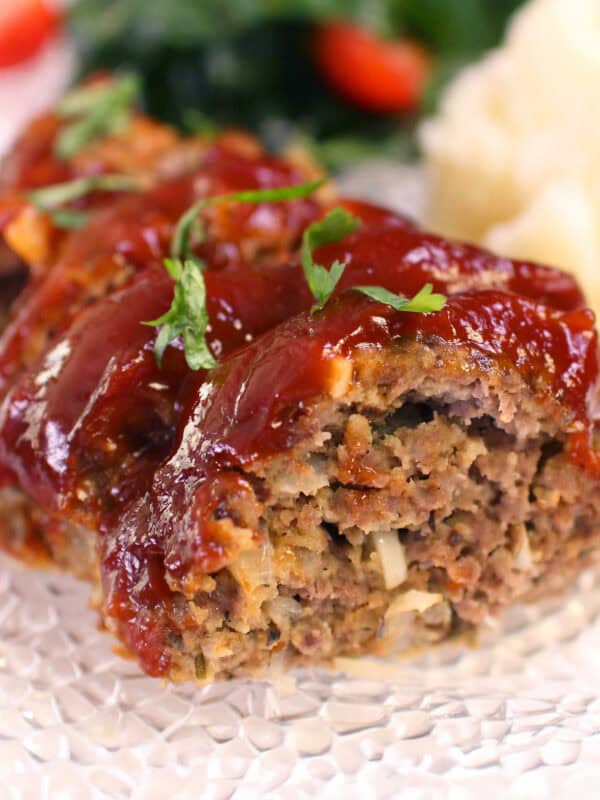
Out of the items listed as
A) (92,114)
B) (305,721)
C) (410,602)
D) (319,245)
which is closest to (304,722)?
(305,721)

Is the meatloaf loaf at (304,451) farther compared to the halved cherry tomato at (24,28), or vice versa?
the halved cherry tomato at (24,28)

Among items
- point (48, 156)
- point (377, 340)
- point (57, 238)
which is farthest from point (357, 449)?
point (48, 156)

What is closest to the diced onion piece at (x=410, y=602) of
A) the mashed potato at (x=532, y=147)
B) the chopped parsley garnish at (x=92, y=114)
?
the mashed potato at (x=532, y=147)

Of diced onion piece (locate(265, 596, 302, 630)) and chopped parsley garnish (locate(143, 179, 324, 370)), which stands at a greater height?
chopped parsley garnish (locate(143, 179, 324, 370))

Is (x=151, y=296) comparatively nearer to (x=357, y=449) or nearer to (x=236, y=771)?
(x=357, y=449)

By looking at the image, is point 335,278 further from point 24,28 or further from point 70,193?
point 24,28

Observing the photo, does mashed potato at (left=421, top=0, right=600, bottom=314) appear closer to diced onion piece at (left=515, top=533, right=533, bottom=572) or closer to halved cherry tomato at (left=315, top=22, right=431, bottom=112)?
diced onion piece at (left=515, top=533, right=533, bottom=572)

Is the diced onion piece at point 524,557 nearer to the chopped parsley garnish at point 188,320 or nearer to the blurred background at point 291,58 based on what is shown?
the chopped parsley garnish at point 188,320

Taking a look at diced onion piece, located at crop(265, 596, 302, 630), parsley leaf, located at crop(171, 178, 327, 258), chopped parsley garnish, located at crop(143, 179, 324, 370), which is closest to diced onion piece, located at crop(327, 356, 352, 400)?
chopped parsley garnish, located at crop(143, 179, 324, 370)
